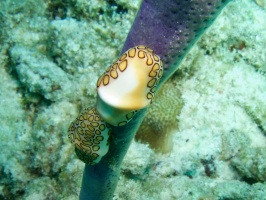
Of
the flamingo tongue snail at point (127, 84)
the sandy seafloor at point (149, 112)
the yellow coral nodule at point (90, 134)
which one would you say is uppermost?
the flamingo tongue snail at point (127, 84)

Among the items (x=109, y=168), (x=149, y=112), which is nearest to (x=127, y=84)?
(x=109, y=168)

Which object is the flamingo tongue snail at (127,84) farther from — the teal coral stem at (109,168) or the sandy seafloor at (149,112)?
the sandy seafloor at (149,112)

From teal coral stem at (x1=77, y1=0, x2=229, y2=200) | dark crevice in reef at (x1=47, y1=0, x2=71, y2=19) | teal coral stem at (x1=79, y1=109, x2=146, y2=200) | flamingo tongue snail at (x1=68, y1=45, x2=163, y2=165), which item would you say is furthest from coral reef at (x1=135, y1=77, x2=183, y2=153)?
flamingo tongue snail at (x1=68, y1=45, x2=163, y2=165)

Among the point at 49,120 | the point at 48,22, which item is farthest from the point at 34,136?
the point at 48,22

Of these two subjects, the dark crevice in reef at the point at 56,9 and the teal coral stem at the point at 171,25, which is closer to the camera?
the teal coral stem at the point at 171,25

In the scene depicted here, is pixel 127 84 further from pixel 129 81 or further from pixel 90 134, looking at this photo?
pixel 90 134

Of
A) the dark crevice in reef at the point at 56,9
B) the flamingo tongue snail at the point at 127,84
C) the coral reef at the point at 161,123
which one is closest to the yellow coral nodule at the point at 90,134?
the flamingo tongue snail at the point at 127,84
